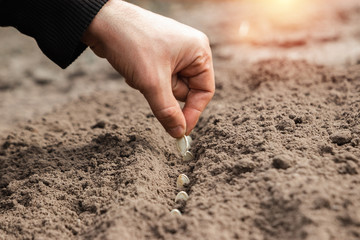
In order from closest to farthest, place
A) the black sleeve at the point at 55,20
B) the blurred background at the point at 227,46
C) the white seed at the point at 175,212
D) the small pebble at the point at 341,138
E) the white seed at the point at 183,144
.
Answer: the white seed at the point at 175,212 → the small pebble at the point at 341,138 → the black sleeve at the point at 55,20 → the white seed at the point at 183,144 → the blurred background at the point at 227,46

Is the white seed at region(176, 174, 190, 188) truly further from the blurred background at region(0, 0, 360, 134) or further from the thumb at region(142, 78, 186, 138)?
the blurred background at region(0, 0, 360, 134)

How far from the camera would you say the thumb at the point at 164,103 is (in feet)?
4.56

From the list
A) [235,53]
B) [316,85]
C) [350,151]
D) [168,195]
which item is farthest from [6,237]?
[235,53]

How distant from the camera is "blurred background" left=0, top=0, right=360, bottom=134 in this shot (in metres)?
2.74

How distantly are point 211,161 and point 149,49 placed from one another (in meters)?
0.51

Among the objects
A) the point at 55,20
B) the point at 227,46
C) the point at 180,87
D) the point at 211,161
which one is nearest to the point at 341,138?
the point at 211,161

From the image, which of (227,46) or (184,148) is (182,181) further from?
(227,46)

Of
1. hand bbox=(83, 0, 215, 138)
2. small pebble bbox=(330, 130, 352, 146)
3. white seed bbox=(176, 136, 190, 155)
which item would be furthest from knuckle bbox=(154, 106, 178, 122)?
small pebble bbox=(330, 130, 352, 146)

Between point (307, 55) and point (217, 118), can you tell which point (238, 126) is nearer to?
point (217, 118)

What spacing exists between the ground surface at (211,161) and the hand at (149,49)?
0.83 ft

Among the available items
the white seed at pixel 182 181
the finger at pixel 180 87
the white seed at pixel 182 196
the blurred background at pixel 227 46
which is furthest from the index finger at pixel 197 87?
the blurred background at pixel 227 46

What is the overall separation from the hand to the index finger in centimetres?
5

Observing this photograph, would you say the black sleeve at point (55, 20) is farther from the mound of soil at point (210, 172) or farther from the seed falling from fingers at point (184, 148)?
the seed falling from fingers at point (184, 148)

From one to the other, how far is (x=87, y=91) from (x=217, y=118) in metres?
1.42
